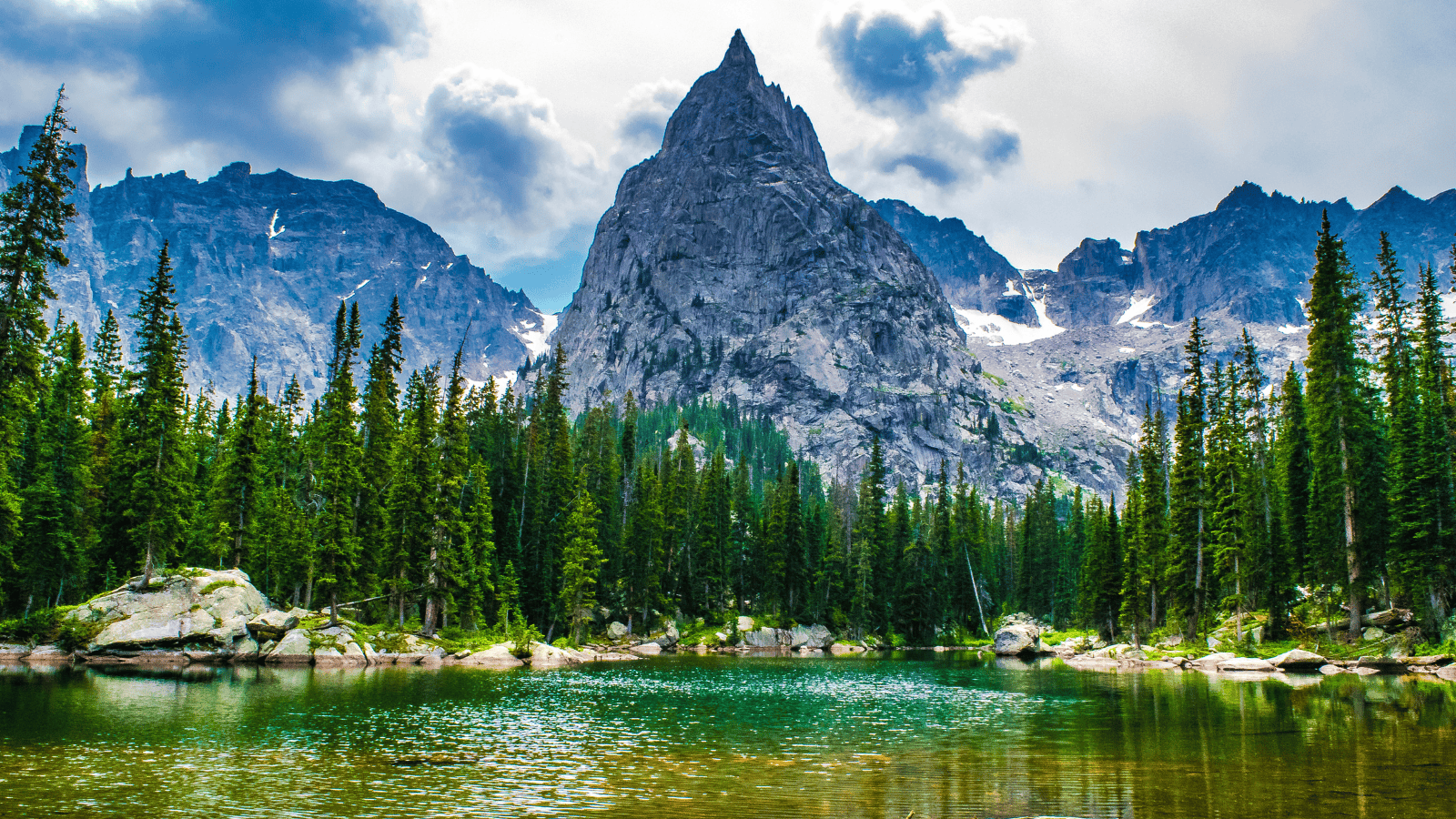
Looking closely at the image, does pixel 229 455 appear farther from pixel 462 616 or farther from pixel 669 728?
→ pixel 669 728

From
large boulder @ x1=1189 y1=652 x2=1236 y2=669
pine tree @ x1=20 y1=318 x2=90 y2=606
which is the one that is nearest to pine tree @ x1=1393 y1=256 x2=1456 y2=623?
large boulder @ x1=1189 y1=652 x2=1236 y2=669

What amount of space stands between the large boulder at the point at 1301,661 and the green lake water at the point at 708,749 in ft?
20.5

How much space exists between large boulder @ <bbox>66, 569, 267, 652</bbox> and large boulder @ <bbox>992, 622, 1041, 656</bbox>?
205ft

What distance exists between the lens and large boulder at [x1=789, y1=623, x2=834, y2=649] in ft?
275

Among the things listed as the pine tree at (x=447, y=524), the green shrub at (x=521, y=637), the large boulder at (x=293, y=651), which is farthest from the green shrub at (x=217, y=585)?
the green shrub at (x=521, y=637)

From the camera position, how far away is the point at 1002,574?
12312cm

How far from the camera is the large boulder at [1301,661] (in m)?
40.4

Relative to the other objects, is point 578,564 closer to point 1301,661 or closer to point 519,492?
point 519,492

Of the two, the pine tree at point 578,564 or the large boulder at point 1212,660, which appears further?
the pine tree at point 578,564

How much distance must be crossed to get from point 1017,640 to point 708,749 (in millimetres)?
64896

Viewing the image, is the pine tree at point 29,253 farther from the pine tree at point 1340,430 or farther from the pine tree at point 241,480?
the pine tree at point 1340,430

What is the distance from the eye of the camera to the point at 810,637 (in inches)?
3346

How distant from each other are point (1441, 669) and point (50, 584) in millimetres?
70360


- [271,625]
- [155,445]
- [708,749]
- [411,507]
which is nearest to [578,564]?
[411,507]
